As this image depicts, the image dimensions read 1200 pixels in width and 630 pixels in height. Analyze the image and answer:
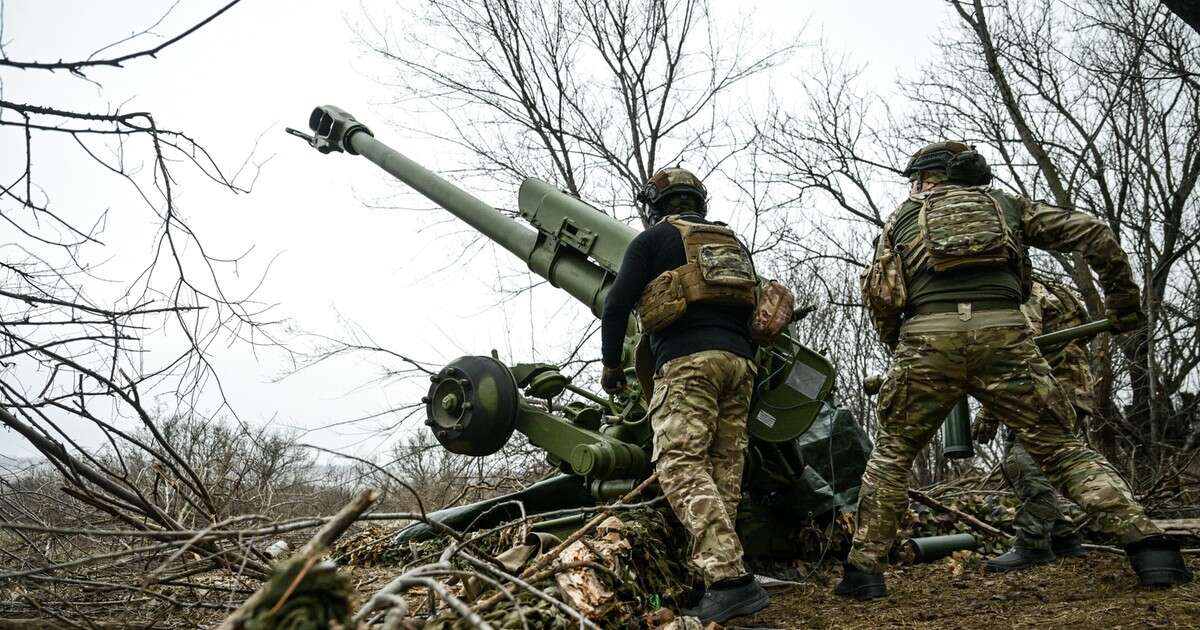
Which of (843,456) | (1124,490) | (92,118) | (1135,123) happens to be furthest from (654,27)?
(92,118)

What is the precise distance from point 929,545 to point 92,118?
15.5 ft

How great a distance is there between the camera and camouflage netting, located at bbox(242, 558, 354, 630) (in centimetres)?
137

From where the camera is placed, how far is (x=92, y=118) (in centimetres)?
244

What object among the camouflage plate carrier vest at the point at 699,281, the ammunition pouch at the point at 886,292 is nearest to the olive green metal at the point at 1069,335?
the ammunition pouch at the point at 886,292

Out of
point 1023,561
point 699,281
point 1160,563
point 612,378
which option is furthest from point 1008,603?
point 612,378

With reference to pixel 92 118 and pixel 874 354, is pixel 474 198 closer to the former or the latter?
pixel 92 118

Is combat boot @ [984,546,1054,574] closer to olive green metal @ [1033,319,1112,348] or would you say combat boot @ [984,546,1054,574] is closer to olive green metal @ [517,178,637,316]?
olive green metal @ [1033,319,1112,348]

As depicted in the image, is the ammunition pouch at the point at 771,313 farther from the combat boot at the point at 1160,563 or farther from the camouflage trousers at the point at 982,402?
the combat boot at the point at 1160,563

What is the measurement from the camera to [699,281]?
4207 mm

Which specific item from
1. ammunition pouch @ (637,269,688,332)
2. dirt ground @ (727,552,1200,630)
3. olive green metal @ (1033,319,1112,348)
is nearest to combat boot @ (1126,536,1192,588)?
dirt ground @ (727,552,1200,630)

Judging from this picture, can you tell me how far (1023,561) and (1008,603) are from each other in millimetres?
1095

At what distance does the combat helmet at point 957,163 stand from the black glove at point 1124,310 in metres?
→ 0.81

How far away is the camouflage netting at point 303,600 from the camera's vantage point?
137 centimetres

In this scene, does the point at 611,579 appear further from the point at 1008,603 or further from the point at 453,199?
the point at 453,199
